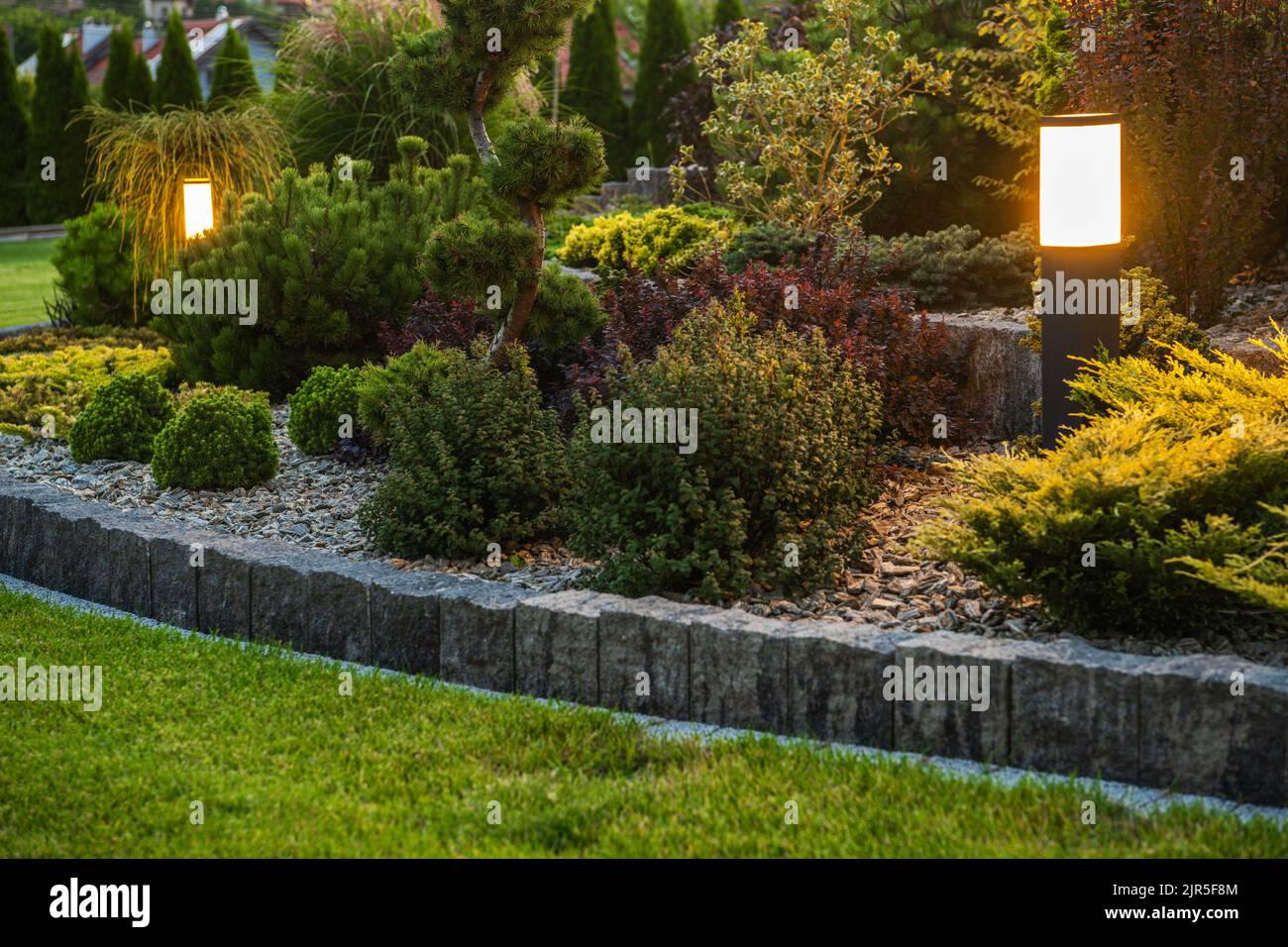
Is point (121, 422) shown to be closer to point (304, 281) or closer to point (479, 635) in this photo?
point (304, 281)

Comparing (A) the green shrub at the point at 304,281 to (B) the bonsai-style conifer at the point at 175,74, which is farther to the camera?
(B) the bonsai-style conifer at the point at 175,74

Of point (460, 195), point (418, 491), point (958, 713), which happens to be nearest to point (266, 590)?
point (418, 491)

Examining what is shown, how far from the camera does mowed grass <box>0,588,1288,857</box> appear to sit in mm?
3029

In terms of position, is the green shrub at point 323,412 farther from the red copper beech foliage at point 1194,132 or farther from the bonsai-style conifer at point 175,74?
the bonsai-style conifer at point 175,74

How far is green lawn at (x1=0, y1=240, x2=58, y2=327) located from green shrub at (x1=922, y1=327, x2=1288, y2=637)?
9.86 metres

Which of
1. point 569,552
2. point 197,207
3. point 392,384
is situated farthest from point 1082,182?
point 197,207

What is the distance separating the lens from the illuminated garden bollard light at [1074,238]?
4664 millimetres

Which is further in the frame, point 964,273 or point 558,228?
point 558,228

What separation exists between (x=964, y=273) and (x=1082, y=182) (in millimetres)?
2836

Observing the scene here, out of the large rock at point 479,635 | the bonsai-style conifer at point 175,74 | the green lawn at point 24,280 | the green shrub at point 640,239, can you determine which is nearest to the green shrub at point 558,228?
the green shrub at point 640,239

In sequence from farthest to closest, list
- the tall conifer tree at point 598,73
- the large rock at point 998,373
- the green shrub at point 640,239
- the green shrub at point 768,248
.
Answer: the tall conifer tree at point 598,73, the green shrub at point 640,239, the green shrub at point 768,248, the large rock at point 998,373

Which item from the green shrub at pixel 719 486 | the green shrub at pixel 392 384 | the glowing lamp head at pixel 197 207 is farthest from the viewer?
the glowing lamp head at pixel 197 207

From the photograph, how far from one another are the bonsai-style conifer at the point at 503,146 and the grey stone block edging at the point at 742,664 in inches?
59.1

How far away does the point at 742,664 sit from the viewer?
379cm
